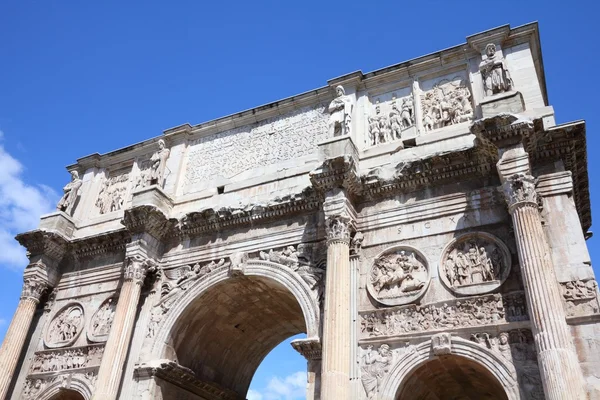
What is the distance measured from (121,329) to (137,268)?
1.36 meters

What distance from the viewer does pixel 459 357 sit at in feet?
27.1

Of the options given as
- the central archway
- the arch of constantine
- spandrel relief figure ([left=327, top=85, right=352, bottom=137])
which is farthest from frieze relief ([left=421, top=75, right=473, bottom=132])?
the central archway

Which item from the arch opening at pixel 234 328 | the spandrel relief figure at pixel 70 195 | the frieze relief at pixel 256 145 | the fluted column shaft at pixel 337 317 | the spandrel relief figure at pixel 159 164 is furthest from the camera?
the spandrel relief figure at pixel 70 195

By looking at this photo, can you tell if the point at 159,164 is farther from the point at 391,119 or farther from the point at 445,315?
the point at 445,315

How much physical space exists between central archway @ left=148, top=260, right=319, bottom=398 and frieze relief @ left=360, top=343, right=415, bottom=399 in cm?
121

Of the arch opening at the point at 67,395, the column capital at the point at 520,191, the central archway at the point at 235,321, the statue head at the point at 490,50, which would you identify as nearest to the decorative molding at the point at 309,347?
the central archway at the point at 235,321

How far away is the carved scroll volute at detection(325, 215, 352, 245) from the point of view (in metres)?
9.72

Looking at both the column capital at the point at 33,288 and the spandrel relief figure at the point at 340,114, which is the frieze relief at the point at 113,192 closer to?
the column capital at the point at 33,288

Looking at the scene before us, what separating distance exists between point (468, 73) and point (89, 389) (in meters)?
10.4

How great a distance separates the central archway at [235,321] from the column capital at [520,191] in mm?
3898

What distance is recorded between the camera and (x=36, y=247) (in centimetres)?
1345

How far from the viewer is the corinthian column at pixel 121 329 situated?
1034 centimetres

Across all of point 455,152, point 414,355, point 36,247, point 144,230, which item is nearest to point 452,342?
point 414,355

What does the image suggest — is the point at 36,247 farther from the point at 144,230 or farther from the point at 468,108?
the point at 468,108
